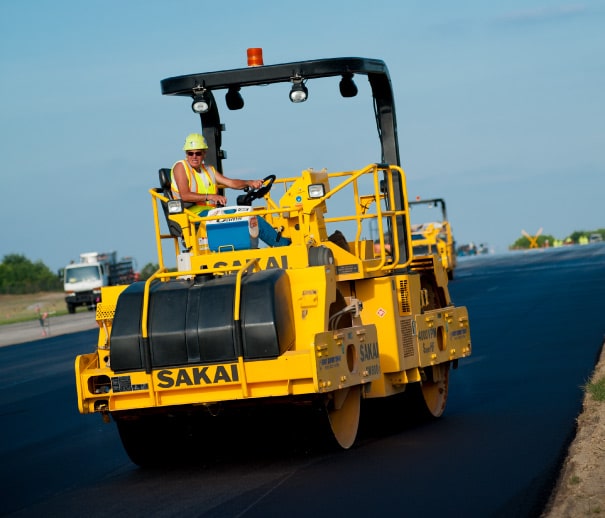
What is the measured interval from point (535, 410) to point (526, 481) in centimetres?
348

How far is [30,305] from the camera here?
69.9m

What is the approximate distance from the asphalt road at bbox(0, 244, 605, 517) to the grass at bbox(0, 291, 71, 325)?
42616 millimetres

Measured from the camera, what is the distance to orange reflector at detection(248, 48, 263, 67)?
35.3 ft

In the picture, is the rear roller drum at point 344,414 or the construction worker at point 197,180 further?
the construction worker at point 197,180

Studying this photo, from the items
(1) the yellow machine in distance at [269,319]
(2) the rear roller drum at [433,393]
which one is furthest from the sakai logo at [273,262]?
(2) the rear roller drum at [433,393]

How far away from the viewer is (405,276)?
10.6 metres

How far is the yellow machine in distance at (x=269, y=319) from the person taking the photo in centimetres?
885

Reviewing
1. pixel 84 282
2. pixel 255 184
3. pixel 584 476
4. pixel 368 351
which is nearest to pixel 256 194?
pixel 255 184

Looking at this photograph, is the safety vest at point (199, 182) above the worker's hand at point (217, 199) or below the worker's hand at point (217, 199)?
above

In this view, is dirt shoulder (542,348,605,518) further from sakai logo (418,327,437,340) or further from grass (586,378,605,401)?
sakai logo (418,327,437,340)

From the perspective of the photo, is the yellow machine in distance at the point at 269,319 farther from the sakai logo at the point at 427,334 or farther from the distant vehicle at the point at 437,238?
the distant vehicle at the point at 437,238

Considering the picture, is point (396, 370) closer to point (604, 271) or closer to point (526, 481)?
point (526, 481)

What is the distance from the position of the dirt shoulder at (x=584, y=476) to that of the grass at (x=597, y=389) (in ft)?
2.21

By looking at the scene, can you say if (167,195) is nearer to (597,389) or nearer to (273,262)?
(273,262)
